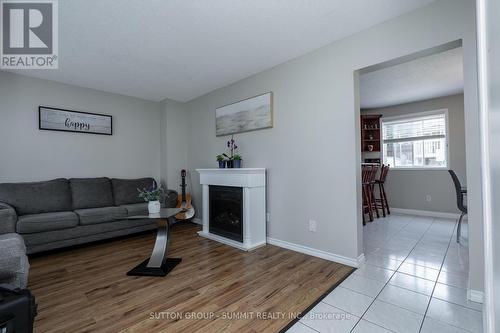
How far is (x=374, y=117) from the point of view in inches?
196

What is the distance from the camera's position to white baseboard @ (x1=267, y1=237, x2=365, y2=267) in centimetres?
226

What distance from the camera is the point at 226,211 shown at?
10.3 ft

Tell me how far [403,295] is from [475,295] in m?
0.47

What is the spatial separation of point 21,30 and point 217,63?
1.94 m

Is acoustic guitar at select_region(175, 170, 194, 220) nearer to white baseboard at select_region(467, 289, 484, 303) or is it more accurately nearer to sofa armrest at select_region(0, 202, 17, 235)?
sofa armrest at select_region(0, 202, 17, 235)

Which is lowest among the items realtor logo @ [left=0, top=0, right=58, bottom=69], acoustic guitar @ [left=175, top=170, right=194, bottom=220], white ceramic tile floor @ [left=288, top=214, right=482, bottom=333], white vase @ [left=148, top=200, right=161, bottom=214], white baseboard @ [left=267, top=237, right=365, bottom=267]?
white ceramic tile floor @ [left=288, top=214, right=482, bottom=333]

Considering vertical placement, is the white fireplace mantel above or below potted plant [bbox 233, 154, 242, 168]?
below

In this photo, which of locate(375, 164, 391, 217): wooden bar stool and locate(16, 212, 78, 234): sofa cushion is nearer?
locate(16, 212, 78, 234): sofa cushion

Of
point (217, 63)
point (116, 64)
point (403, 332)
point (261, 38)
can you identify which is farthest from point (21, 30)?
point (403, 332)

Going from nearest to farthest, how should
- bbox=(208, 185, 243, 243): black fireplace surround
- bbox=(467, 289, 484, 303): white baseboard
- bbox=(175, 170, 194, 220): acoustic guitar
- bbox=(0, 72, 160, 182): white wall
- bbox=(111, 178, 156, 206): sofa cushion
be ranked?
bbox=(467, 289, 484, 303): white baseboard
bbox=(208, 185, 243, 243): black fireplace surround
bbox=(0, 72, 160, 182): white wall
bbox=(111, 178, 156, 206): sofa cushion
bbox=(175, 170, 194, 220): acoustic guitar

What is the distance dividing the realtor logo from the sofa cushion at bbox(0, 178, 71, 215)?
60.8 inches

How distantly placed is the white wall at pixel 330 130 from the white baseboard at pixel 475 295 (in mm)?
39

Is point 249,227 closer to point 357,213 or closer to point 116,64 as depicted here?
point 357,213

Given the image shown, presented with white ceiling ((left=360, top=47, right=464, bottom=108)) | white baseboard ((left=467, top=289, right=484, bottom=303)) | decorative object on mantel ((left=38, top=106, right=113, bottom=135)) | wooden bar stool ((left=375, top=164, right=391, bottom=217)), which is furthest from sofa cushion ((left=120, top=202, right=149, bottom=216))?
wooden bar stool ((left=375, top=164, right=391, bottom=217))
